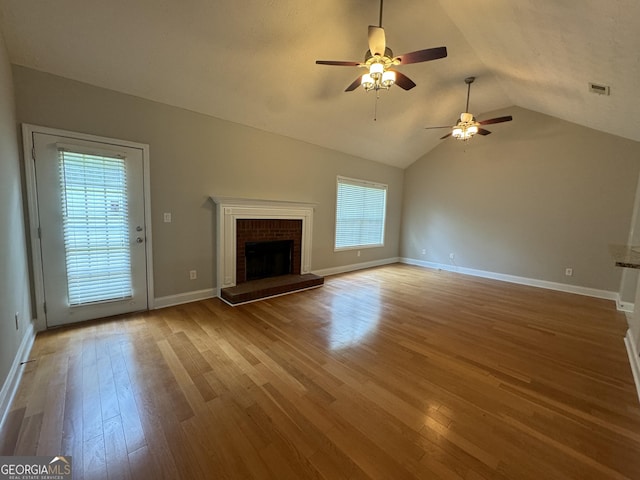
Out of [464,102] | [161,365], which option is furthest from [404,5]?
[161,365]

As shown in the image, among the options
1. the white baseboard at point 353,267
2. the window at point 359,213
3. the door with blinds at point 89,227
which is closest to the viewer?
the door with blinds at point 89,227

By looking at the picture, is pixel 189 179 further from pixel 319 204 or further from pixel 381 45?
pixel 381 45

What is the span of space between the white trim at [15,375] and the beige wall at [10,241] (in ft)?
0.12

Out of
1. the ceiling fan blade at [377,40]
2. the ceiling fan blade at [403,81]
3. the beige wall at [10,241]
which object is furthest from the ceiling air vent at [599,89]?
the beige wall at [10,241]

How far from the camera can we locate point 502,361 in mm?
2500

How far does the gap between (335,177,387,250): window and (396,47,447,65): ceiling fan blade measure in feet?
10.7

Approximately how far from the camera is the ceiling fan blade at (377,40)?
7.40 ft

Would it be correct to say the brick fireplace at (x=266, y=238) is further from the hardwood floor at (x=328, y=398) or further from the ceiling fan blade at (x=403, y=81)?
the ceiling fan blade at (x=403, y=81)

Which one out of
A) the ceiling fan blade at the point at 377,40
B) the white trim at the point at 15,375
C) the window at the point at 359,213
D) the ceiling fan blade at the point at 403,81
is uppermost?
the ceiling fan blade at the point at 377,40

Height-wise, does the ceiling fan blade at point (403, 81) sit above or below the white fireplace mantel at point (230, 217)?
above

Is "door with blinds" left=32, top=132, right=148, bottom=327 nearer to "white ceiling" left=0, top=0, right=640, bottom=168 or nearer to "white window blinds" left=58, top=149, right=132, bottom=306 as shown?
"white window blinds" left=58, top=149, right=132, bottom=306

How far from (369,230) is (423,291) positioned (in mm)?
2269

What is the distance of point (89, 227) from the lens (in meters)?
Result: 2.92

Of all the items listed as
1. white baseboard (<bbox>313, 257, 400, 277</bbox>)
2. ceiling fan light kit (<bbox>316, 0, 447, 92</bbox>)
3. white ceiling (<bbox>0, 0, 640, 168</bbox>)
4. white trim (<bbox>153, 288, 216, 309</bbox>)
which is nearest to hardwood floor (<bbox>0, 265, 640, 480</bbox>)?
white trim (<bbox>153, 288, 216, 309</bbox>)
